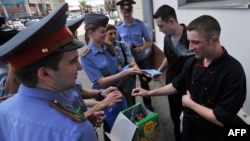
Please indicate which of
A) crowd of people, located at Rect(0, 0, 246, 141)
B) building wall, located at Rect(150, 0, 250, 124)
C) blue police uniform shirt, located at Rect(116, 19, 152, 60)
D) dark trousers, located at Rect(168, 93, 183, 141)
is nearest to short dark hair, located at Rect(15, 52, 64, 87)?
crowd of people, located at Rect(0, 0, 246, 141)

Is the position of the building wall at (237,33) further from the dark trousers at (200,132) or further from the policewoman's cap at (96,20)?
the policewoman's cap at (96,20)

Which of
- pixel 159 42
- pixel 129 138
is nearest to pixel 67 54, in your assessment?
pixel 129 138

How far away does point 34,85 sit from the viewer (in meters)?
0.99

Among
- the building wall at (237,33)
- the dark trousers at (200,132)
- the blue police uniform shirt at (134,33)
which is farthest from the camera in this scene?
the blue police uniform shirt at (134,33)

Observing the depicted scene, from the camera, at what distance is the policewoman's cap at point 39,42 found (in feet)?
2.82

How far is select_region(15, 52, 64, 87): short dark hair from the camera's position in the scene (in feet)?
3.10

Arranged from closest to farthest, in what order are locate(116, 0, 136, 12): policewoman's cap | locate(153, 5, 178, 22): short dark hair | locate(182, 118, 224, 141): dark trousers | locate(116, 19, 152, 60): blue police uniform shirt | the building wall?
locate(182, 118, 224, 141): dark trousers → the building wall → locate(153, 5, 178, 22): short dark hair → locate(116, 0, 136, 12): policewoman's cap → locate(116, 19, 152, 60): blue police uniform shirt

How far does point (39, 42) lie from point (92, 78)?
1.47 meters

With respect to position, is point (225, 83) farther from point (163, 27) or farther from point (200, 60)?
point (163, 27)

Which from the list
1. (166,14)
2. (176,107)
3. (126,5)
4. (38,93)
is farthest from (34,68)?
(126,5)

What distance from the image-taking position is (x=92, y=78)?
7.77 feet

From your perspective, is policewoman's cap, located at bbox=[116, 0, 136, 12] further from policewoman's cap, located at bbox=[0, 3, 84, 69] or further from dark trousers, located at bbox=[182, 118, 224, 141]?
policewoman's cap, located at bbox=[0, 3, 84, 69]

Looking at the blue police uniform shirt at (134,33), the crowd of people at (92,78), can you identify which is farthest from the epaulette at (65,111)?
the blue police uniform shirt at (134,33)

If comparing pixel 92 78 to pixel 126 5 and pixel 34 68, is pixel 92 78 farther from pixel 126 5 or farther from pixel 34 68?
pixel 126 5
